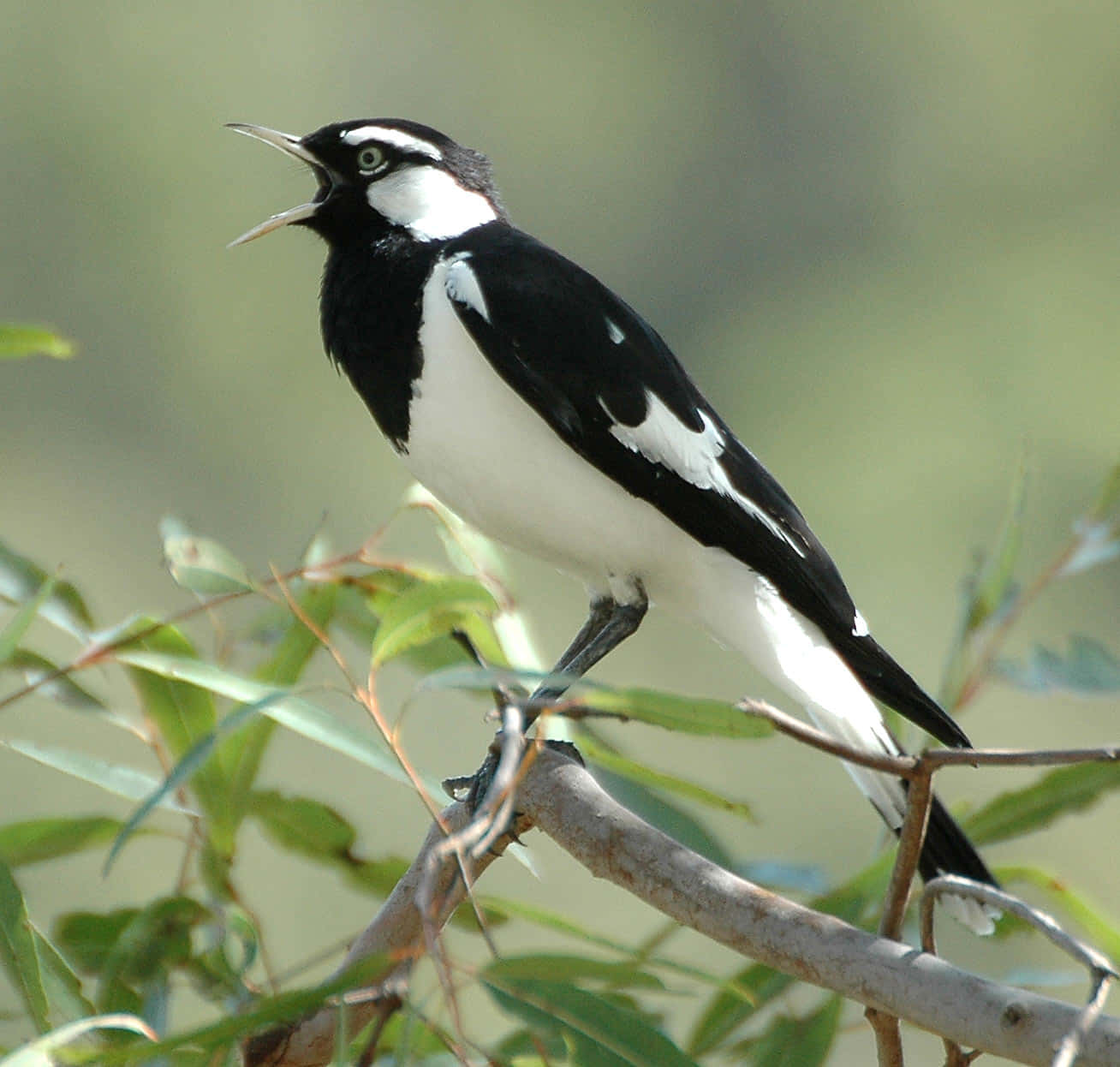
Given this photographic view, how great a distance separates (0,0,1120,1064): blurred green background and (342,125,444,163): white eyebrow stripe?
7.19 feet

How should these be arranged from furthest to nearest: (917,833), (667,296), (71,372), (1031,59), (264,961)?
(1031,59), (667,296), (71,372), (264,961), (917,833)

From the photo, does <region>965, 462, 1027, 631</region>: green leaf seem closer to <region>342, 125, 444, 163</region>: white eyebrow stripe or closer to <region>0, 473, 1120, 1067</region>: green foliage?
<region>0, 473, 1120, 1067</region>: green foliage

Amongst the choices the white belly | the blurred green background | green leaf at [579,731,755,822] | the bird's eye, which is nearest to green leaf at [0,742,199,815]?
green leaf at [579,731,755,822]

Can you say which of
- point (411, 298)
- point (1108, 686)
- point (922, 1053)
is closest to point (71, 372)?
point (922, 1053)

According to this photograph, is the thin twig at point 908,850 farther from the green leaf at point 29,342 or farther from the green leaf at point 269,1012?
the green leaf at point 29,342

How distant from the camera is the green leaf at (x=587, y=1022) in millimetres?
618

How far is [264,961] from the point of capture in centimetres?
83

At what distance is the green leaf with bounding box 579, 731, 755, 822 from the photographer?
0.70 metres

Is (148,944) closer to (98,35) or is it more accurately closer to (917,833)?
(917,833)

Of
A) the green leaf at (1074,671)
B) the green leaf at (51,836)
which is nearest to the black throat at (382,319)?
the green leaf at (51,836)

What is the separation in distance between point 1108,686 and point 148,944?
577mm

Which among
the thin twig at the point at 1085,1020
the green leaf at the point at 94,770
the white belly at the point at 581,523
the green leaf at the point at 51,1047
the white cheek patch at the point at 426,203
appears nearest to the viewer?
the thin twig at the point at 1085,1020

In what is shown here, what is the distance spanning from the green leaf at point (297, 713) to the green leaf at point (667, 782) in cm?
9

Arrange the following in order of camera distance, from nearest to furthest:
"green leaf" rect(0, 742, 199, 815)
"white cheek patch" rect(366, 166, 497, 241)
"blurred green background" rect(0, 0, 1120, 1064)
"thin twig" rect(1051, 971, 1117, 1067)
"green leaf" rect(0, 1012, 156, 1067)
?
1. "thin twig" rect(1051, 971, 1117, 1067)
2. "green leaf" rect(0, 1012, 156, 1067)
3. "green leaf" rect(0, 742, 199, 815)
4. "white cheek patch" rect(366, 166, 497, 241)
5. "blurred green background" rect(0, 0, 1120, 1064)
